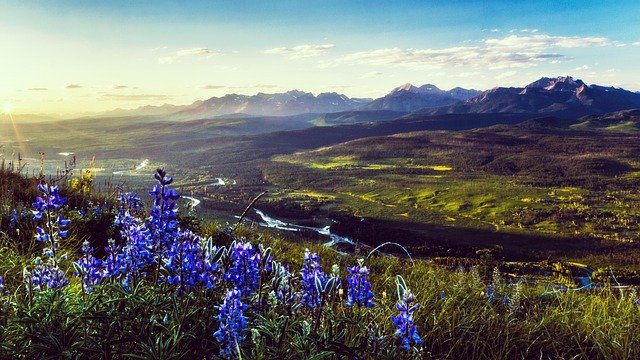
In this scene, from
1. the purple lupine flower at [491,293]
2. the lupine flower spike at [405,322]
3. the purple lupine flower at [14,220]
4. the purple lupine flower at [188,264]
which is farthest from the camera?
the purple lupine flower at [14,220]

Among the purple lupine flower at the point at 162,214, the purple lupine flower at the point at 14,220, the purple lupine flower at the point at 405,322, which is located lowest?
the purple lupine flower at the point at 14,220

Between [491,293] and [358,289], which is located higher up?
[358,289]

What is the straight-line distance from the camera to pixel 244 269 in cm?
379

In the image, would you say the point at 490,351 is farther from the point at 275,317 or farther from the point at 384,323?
the point at 275,317

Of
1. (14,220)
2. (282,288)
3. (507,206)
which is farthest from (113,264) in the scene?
(507,206)

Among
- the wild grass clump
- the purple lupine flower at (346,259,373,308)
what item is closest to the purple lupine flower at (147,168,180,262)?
the wild grass clump

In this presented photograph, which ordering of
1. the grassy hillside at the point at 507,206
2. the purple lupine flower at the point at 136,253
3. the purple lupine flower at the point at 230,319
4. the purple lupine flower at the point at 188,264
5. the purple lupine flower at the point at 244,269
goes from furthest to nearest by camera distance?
the grassy hillside at the point at 507,206
the purple lupine flower at the point at 136,253
the purple lupine flower at the point at 244,269
the purple lupine flower at the point at 188,264
the purple lupine flower at the point at 230,319

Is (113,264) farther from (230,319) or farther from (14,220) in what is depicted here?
(14,220)

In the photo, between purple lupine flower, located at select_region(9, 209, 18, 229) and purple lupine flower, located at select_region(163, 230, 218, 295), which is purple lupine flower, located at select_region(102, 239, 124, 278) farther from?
purple lupine flower, located at select_region(9, 209, 18, 229)

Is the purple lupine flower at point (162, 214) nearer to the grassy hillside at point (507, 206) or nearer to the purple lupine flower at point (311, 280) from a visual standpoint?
the purple lupine flower at point (311, 280)

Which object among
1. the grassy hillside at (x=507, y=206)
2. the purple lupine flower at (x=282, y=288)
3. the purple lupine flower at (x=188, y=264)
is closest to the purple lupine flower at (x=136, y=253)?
the purple lupine flower at (x=188, y=264)

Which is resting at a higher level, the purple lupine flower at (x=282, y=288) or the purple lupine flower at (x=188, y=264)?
the purple lupine flower at (x=188, y=264)

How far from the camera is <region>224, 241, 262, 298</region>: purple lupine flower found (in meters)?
3.69

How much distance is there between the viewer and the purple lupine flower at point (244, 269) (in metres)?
3.69
